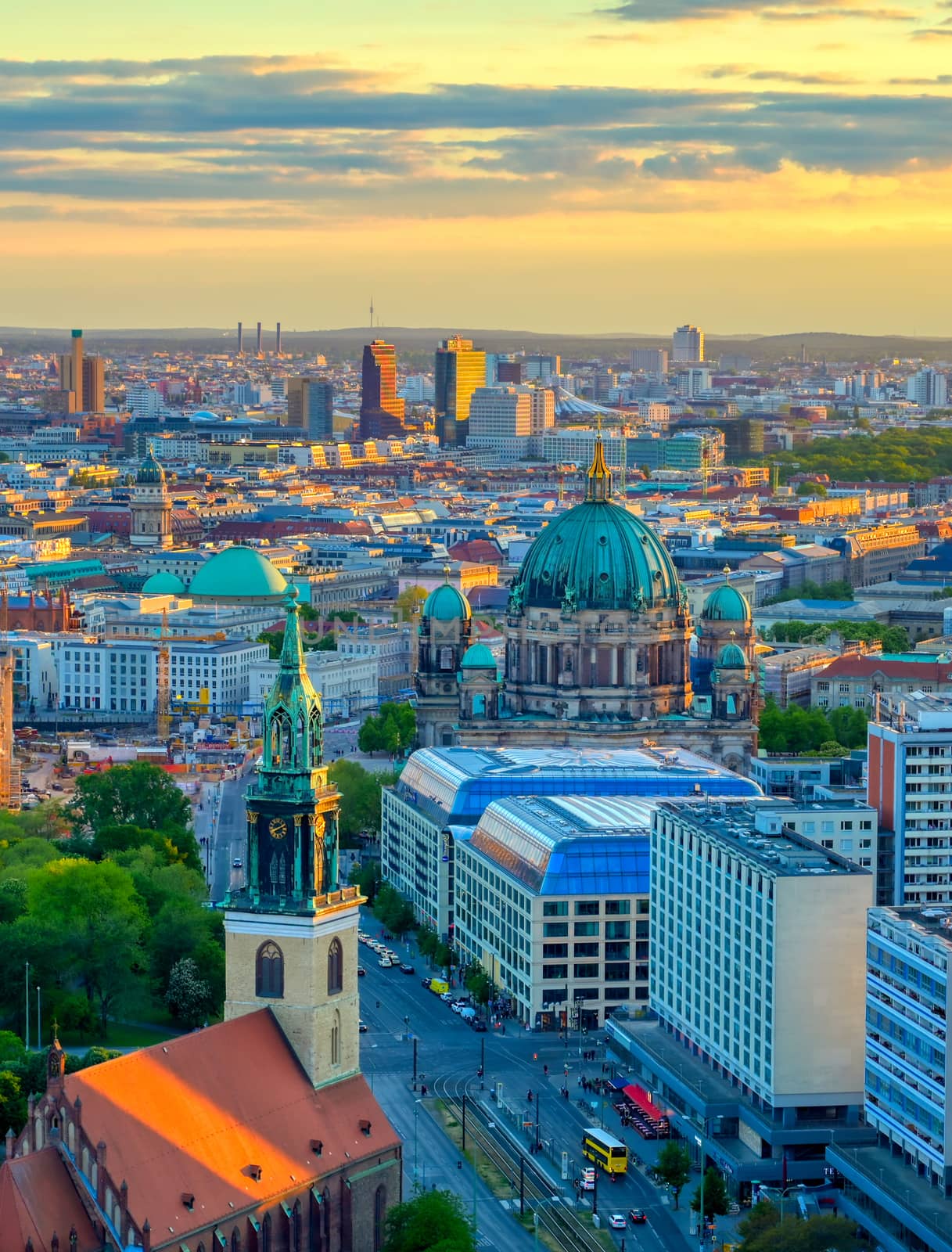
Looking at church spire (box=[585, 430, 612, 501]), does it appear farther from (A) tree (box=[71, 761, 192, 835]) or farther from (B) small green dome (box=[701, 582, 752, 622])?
(A) tree (box=[71, 761, 192, 835])

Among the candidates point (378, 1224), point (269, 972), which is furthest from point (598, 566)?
point (378, 1224)

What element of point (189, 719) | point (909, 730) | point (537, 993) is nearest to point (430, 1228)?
point (537, 993)

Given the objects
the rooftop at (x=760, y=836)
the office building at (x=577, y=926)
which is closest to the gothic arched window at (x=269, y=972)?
the rooftop at (x=760, y=836)

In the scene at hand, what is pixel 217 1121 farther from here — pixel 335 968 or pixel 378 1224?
pixel 378 1224

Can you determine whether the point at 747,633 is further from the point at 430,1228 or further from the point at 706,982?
the point at 430,1228


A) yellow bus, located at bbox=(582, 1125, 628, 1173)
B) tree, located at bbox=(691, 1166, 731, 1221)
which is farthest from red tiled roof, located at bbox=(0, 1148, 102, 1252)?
yellow bus, located at bbox=(582, 1125, 628, 1173)

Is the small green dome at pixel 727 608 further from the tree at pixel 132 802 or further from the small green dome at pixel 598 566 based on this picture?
the tree at pixel 132 802

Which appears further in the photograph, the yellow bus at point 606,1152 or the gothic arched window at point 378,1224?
the yellow bus at point 606,1152
